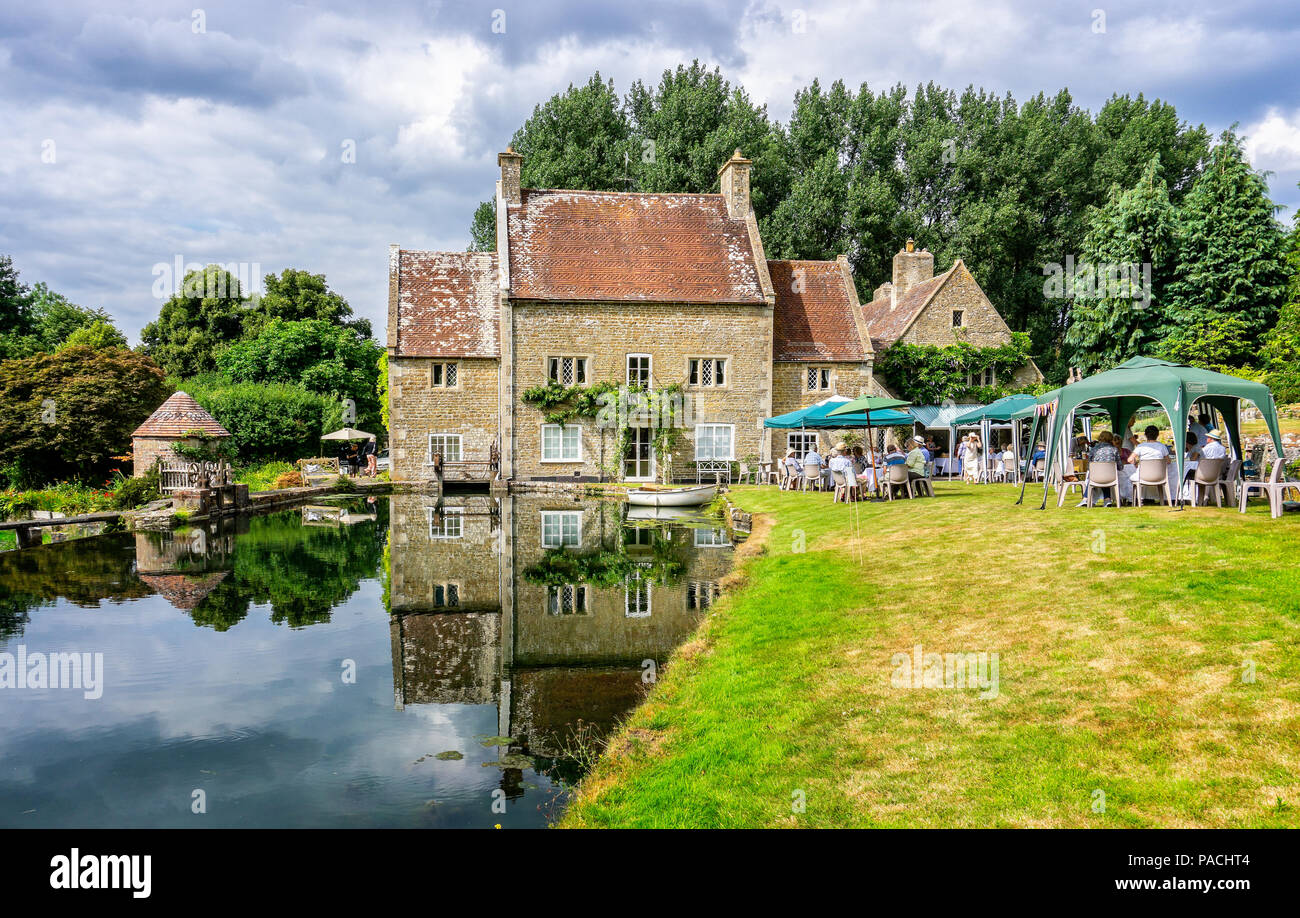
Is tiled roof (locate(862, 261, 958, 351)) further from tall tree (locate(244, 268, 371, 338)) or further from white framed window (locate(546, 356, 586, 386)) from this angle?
tall tree (locate(244, 268, 371, 338))

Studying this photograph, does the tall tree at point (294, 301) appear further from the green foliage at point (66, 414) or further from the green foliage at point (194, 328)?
the green foliage at point (66, 414)

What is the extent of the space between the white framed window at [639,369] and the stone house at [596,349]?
5cm

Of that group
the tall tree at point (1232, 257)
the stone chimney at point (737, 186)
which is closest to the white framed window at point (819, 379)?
the stone chimney at point (737, 186)

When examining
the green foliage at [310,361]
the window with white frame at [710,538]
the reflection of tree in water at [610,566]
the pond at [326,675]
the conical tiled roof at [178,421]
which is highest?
the green foliage at [310,361]

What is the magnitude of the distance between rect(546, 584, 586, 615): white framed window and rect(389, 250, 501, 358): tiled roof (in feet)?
63.7

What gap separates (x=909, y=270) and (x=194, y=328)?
43.2 m

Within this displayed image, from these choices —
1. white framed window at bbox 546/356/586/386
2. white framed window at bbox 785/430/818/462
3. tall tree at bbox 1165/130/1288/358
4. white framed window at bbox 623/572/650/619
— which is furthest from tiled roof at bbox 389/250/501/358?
tall tree at bbox 1165/130/1288/358

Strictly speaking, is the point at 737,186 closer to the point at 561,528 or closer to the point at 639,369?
the point at 639,369

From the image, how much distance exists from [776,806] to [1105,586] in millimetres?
5228

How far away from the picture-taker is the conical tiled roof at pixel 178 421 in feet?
73.9

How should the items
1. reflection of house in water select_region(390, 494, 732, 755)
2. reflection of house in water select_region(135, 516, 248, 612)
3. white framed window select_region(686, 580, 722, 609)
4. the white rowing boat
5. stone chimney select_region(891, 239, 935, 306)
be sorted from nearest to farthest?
reflection of house in water select_region(390, 494, 732, 755) → white framed window select_region(686, 580, 722, 609) → reflection of house in water select_region(135, 516, 248, 612) → the white rowing boat → stone chimney select_region(891, 239, 935, 306)

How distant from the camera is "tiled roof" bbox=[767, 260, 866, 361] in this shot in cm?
3111

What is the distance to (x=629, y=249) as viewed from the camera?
3083cm
